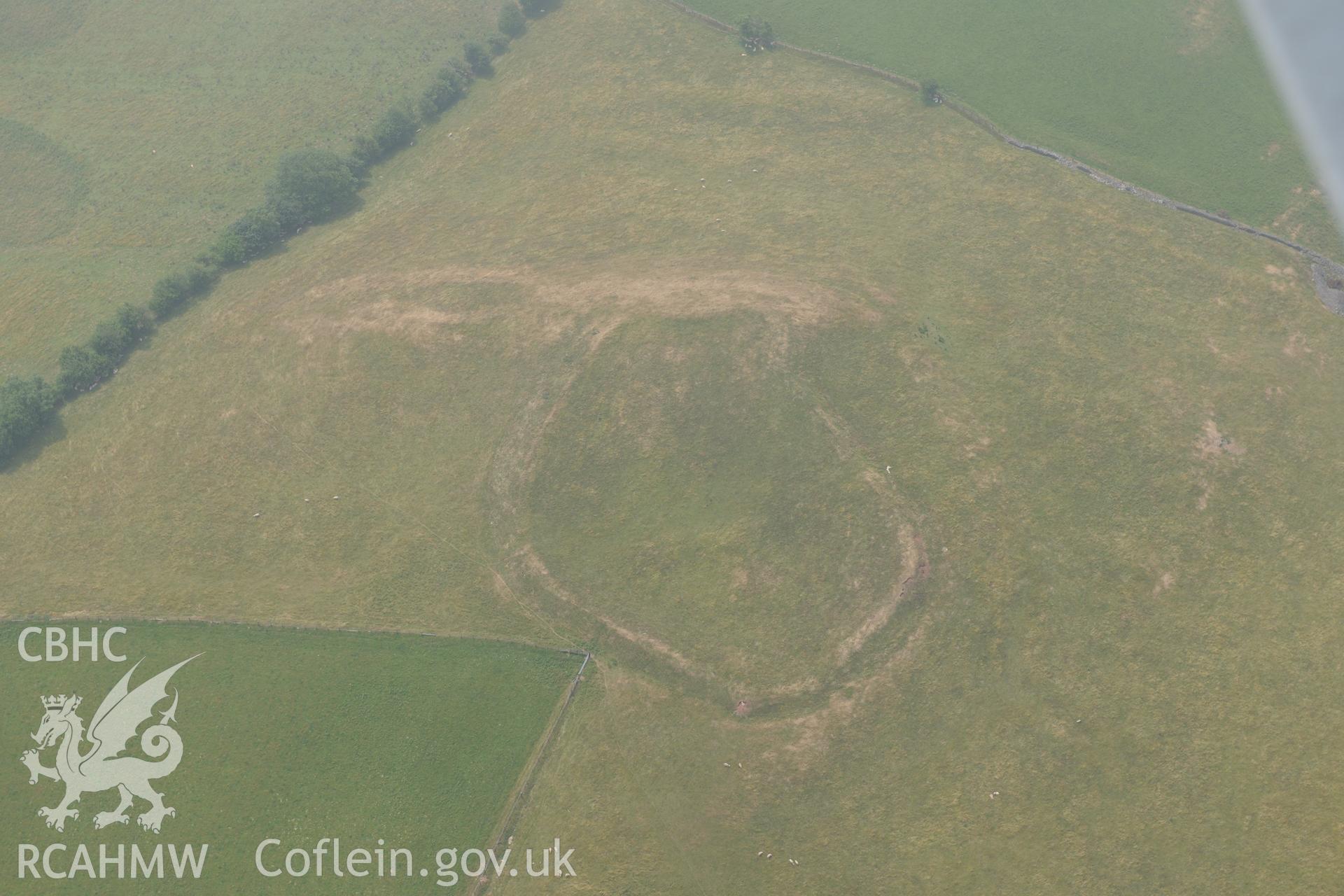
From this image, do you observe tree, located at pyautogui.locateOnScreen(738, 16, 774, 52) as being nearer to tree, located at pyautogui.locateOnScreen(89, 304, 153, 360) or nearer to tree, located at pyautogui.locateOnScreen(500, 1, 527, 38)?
tree, located at pyautogui.locateOnScreen(500, 1, 527, 38)

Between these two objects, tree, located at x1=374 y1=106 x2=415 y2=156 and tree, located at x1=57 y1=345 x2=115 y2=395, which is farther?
tree, located at x1=374 y1=106 x2=415 y2=156

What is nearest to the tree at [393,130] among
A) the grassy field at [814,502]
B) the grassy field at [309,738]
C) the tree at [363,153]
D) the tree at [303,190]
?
the tree at [363,153]

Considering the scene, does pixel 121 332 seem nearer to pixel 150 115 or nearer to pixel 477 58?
pixel 150 115

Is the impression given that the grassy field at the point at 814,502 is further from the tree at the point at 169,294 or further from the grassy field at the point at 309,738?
the tree at the point at 169,294

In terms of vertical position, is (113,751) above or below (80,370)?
below

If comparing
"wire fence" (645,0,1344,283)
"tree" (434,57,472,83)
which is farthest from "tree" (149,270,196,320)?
"wire fence" (645,0,1344,283)

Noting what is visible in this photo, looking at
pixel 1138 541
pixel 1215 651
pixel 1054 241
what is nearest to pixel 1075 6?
pixel 1054 241

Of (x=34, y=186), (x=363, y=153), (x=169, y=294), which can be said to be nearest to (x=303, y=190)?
(x=363, y=153)
